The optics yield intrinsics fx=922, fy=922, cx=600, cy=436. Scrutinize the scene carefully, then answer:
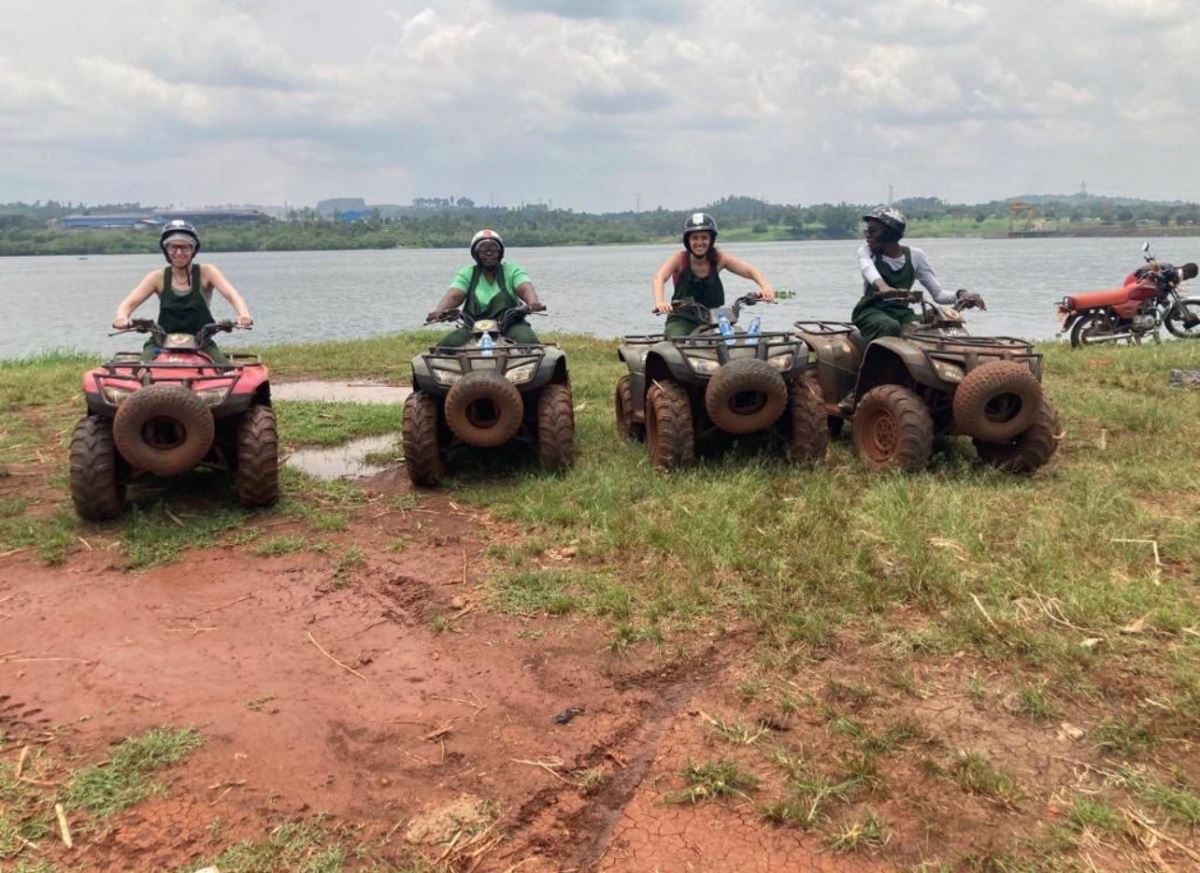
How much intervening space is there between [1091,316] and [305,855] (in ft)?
50.3

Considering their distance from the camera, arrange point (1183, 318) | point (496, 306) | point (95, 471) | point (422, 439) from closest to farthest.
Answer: point (95, 471) → point (422, 439) → point (496, 306) → point (1183, 318)

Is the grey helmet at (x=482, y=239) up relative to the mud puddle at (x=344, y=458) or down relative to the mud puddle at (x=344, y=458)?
up

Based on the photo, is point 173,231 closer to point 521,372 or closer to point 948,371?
point 521,372

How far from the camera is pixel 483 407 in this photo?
665 centimetres

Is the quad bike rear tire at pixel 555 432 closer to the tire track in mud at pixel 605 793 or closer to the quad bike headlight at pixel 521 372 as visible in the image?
the quad bike headlight at pixel 521 372

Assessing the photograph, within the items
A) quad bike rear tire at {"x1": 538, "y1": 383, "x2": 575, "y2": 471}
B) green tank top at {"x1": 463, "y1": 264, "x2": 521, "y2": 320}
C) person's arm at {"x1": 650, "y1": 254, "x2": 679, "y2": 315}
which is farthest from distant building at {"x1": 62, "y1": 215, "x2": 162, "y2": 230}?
quad bike rear tire at {"x1": 538, "y1": 383, "x2": 575, "y2": 471}

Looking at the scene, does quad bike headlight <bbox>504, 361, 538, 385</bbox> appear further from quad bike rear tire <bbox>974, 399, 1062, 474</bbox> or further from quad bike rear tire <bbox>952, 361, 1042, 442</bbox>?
quad bike rear tire <bbox>974, 399, 1062, 474</bbox>

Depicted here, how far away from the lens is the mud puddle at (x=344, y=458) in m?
7.55

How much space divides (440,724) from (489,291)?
4.98 m

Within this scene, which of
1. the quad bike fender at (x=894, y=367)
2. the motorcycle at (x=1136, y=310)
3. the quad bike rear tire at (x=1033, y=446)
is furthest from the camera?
the motorcycle at (x=1136, y=310)

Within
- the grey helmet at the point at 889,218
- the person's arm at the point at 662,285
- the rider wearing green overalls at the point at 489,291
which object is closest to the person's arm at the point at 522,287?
the rider wearing green overalls at the point at 489,291

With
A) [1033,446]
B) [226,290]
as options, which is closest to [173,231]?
[226,290]

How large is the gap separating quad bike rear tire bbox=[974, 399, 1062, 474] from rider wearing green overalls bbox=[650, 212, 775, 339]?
2.22m

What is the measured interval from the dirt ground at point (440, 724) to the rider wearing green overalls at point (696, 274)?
3.43 m
